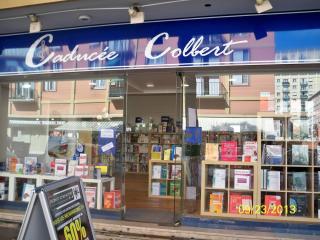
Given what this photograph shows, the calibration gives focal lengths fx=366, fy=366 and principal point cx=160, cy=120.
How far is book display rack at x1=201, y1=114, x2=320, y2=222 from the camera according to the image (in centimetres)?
539

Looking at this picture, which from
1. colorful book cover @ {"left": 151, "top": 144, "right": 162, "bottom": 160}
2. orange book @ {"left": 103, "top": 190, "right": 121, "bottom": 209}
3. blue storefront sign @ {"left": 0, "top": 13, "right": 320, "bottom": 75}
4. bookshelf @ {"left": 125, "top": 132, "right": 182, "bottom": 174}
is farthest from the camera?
bookshelf @ {"left": 125, "top": 132, "right": 182, "bottom": 174}

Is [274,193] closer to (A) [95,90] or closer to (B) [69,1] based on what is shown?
(A) [95,90]

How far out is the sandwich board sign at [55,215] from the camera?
8.46 ft

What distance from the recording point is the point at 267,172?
219 inches

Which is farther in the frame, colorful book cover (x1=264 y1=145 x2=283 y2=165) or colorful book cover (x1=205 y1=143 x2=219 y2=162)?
colorful book cover (x1=205 y1=143 x2=219 y2=162)

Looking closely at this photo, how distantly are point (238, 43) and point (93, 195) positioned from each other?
3.27 metres

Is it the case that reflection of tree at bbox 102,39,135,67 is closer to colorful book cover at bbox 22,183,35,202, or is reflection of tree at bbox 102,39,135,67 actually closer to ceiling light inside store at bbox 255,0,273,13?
ceiling light inside store at bbox 255,0,273,13

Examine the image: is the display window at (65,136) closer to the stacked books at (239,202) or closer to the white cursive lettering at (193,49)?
the white cursive lettering at (193,49)

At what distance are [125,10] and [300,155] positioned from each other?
3.38m

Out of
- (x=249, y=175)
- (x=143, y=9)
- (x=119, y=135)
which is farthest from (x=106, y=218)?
(x=143, y=9)

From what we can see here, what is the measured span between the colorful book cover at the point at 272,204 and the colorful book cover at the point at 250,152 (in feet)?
1.97

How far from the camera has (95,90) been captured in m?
6.19

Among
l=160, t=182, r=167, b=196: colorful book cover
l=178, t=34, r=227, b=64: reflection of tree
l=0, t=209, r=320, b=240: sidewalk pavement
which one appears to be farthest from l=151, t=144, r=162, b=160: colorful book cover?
l=178, t=34, r=227, b=64: reflection of tree

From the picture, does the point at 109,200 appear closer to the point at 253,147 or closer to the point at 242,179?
the point at 242,179
